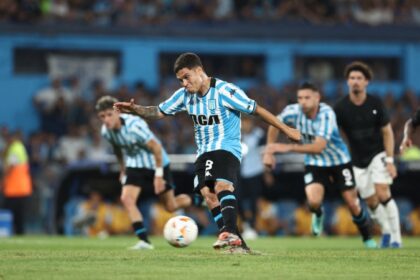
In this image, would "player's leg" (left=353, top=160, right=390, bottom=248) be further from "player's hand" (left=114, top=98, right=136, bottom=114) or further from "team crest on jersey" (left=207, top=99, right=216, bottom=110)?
"player's hand" (left=114, top=98, right=136, bottom=114)

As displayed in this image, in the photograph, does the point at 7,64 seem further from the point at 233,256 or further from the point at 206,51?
the point at 233,256

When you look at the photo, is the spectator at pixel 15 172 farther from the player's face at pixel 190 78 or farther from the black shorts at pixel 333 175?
the player's face at pixel 190 78

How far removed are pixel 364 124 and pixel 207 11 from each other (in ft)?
51.1

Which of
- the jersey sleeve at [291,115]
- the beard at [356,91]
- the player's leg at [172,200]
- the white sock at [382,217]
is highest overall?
the beard at [356,91]

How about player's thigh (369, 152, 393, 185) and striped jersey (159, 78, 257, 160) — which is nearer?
striped jersey (159, 78, 257, 160)

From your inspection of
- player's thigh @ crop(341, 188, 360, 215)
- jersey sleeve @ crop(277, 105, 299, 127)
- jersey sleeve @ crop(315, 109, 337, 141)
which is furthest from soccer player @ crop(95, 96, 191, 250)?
player's thigh @ crop(341, 188, 360, 215)

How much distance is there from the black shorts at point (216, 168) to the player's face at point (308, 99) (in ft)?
10.5

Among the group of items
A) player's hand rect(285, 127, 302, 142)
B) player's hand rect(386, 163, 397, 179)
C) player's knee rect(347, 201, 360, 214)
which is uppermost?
player's hand rect(285, 127, 302, 142)

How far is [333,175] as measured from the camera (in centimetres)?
1459

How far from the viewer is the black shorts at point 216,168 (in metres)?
11.0

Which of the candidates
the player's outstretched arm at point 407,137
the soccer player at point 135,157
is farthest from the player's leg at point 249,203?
the player's outstretched arm at point 407,137

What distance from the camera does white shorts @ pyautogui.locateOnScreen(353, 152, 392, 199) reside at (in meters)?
14.4

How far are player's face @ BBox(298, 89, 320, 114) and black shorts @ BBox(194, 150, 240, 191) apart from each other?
3199mm

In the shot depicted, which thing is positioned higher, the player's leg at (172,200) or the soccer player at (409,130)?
the soccer player at (409,130)
